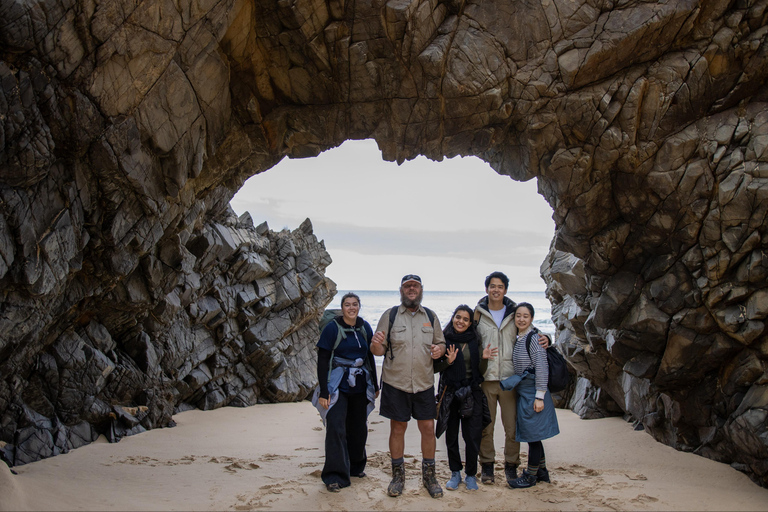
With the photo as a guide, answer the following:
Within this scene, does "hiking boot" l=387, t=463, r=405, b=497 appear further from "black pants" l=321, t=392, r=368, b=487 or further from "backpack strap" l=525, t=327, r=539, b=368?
"backpack strap" l=525, t=327, r=539, b=368

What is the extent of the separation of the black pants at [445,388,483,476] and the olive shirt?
69 cm

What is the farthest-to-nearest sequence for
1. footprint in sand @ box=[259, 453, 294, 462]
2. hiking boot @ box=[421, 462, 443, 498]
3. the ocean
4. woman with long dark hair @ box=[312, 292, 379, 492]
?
the ocean → footprint in sand @ box=[259, 453, 294, 462] → woman with long dark hair @ box=[312, 292, 379, 492] → hiking boot @ box=[421, 462, 443, 498]

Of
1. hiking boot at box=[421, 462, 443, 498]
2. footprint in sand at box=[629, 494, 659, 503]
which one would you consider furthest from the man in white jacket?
footprint in sand at box=[629, 494, 659, 503]

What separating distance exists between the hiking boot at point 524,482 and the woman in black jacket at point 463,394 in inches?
25.9

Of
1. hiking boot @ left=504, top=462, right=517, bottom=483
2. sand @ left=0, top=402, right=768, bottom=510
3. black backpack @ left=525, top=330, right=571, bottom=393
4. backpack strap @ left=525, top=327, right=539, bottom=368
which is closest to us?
sand @ left=0, top=402, right=768, bottom=510

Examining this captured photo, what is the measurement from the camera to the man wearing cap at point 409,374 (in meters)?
7.54

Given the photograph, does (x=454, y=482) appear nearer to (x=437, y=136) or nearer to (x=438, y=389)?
(x=438, y=389)

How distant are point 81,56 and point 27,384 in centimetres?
741

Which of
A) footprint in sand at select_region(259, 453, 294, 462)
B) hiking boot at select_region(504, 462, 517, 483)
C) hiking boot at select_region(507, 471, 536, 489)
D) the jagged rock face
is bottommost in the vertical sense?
footprint in sand at select_region(259, 453, 294, 462)

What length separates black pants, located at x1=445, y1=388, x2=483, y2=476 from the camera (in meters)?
7.68

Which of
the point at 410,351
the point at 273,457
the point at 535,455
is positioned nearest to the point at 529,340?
the point at 535,455

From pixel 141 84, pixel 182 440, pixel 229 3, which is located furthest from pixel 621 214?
pixel 182 440

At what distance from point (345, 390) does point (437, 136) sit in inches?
243

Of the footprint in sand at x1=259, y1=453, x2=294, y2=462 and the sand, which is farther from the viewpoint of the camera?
the footprint in sand at x1=259, y1=453, x2=294, y2=462
